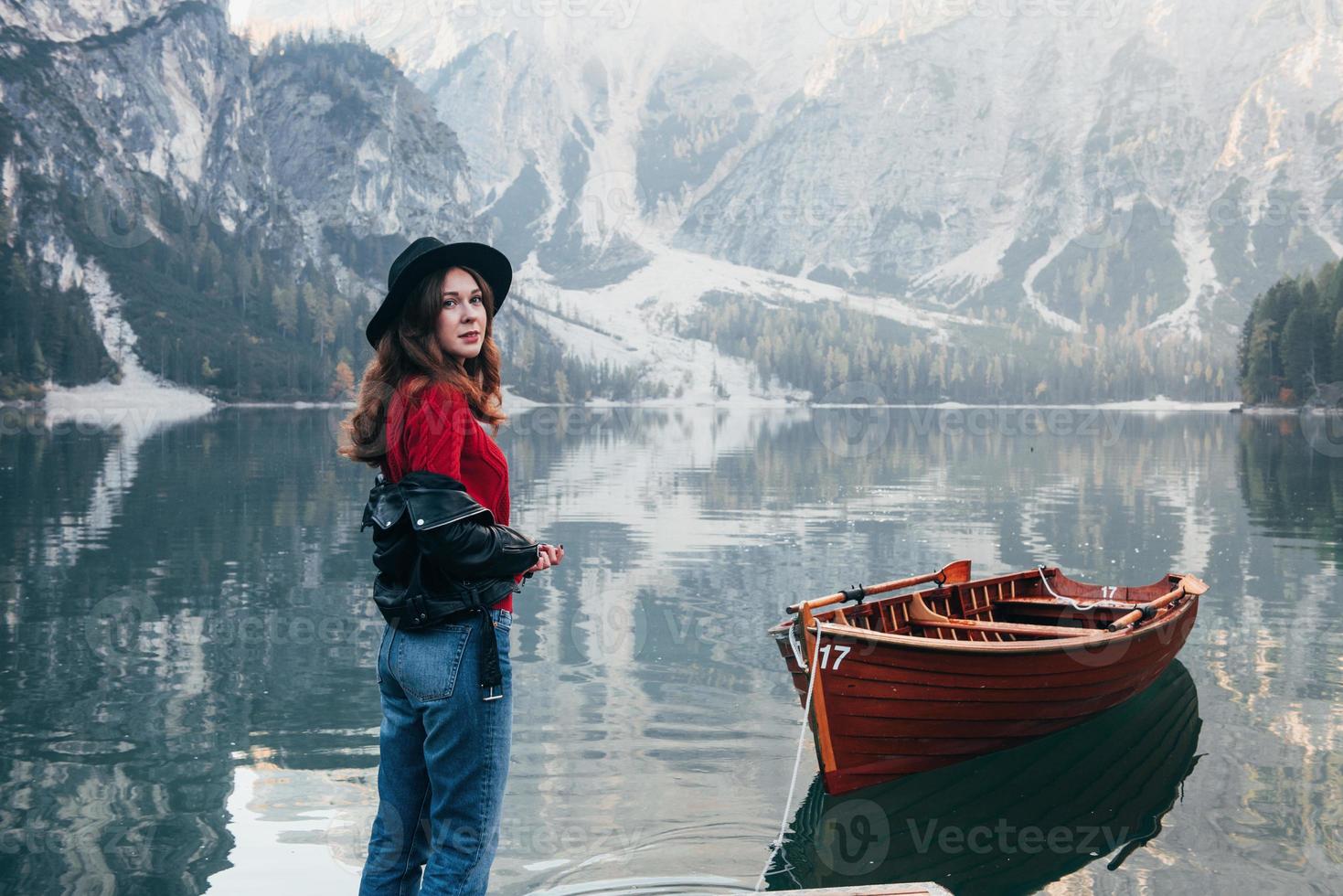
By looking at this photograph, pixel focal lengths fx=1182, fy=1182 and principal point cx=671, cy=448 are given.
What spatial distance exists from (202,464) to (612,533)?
1243 inches

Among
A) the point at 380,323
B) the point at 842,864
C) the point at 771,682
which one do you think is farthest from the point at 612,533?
the point at 380,323

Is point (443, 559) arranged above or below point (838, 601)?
above

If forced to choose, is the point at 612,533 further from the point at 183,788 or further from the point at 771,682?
the point at 183,788

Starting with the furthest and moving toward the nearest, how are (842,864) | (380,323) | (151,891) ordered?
(842,864)
(151,891)
(380,323)

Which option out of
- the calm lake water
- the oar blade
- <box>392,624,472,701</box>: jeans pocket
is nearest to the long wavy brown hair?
<box>392,624,472,701</box>: jeans pocket

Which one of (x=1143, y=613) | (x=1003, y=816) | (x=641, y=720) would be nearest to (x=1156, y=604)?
(x=1143, y=613)

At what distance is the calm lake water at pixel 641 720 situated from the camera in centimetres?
1066

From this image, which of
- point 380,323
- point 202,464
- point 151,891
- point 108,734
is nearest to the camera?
point 380,323

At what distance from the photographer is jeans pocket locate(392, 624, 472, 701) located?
5141 millimetres

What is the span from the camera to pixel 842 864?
1078cm

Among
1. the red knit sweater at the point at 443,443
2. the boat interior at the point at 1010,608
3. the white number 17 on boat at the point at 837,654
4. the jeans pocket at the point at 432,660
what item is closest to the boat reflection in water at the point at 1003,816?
the boat interior at the point at 1010,608

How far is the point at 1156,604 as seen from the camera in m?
15.0

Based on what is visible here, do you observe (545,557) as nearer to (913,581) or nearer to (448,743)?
(448,743)

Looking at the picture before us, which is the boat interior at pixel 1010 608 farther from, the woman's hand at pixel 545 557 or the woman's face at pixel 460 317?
the woman's face at pixel 460 317
